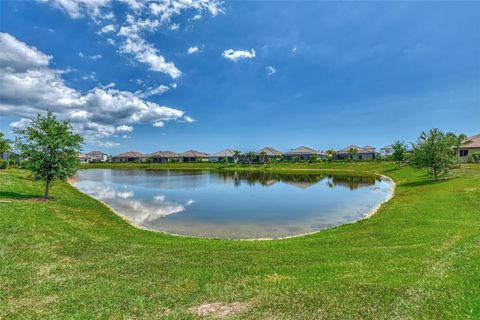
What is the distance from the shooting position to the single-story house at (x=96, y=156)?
184700 mm

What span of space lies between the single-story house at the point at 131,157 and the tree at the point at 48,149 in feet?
453

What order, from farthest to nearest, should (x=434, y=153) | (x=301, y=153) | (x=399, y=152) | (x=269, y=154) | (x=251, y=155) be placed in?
(x=269, y=154)
(x=301, y=153)
(x=251, y=155)
(x=399, y=152)
(x=434, y=153)

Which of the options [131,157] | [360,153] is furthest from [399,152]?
[131,157]

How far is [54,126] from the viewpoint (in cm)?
2577

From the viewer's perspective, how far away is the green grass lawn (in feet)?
23.1

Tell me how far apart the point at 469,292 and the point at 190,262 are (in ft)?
28.5

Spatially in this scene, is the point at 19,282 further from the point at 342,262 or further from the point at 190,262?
the point at 342,262

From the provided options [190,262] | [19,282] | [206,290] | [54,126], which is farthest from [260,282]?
[54,126]

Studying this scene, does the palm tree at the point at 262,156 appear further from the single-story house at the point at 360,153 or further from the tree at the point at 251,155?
the single-story house at the point at 360,153

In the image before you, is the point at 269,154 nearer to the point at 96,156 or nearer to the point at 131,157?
the point at 131,157

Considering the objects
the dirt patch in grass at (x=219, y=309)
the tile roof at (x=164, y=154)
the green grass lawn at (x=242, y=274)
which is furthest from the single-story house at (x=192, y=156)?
the dirt patch in grass at (x=219, y=309)

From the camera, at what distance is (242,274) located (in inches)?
387

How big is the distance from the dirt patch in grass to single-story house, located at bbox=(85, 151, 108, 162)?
653ft

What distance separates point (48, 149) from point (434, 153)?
4509 centimetres
